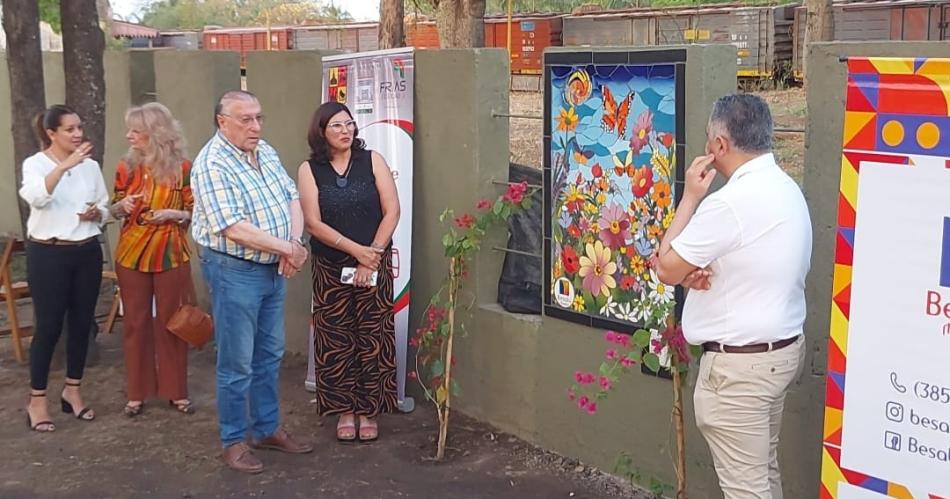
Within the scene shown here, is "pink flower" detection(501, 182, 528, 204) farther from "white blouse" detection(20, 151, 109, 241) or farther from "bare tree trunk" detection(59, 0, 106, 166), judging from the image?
"bare tree trunk" detection(59, 0, 106, 166)

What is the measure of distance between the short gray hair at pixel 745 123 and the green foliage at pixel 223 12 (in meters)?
66.7

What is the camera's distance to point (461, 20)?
15.6 metres

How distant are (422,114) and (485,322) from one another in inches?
48.6

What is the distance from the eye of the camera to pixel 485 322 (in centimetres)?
592

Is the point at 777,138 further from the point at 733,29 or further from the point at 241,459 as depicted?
the point at 733,29

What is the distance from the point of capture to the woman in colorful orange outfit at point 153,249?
6.00 meters

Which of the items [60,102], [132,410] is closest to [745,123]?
[132,410]

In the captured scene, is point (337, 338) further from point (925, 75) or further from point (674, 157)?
point (925, 75)

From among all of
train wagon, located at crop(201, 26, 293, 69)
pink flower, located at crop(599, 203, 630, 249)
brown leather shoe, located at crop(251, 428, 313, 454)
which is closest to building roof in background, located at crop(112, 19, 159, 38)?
train wagon, located at crop(201, 26, 293, 69)

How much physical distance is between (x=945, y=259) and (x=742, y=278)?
0.60m

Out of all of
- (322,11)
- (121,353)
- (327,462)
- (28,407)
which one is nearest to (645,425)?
(327,462)

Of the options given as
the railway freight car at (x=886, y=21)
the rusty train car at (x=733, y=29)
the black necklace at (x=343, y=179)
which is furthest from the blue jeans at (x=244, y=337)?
the railway freight car at (x=886, y=21)

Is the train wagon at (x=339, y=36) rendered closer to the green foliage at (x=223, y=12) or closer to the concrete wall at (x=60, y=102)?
the concrete wall at (x=60, y=102)

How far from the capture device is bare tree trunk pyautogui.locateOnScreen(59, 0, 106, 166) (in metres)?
7.39
